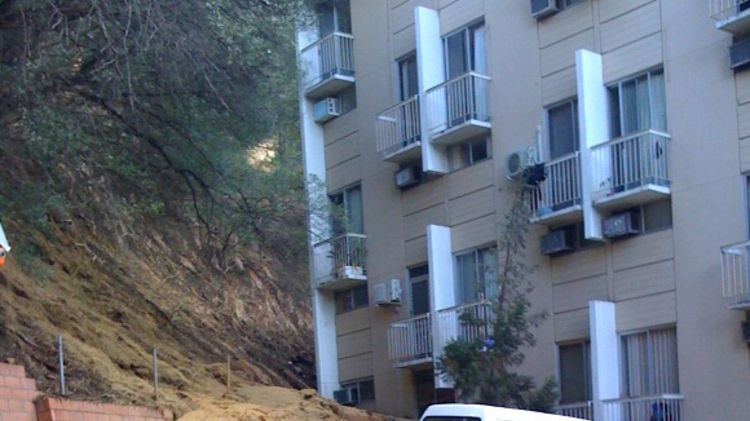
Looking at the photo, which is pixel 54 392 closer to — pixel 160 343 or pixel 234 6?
pixel 234 6

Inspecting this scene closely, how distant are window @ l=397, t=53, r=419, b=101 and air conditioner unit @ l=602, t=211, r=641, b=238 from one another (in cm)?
612

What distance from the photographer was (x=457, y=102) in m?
24.2

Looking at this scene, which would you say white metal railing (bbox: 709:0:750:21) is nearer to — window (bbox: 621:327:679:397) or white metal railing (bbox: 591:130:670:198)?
white metal railing (bbox: 591:130:670:198)

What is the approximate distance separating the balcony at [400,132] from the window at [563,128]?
2.98 meters

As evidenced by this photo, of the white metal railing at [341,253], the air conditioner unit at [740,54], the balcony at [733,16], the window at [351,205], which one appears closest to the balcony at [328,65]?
the window at [351,205]

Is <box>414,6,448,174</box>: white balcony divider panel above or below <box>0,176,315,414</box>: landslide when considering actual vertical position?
above

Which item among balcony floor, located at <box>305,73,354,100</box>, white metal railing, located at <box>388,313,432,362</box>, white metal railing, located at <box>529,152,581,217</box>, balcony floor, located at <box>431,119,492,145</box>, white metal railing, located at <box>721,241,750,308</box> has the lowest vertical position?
white metal railing, located at <box>388,313,432,362</box>

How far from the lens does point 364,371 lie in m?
27.0

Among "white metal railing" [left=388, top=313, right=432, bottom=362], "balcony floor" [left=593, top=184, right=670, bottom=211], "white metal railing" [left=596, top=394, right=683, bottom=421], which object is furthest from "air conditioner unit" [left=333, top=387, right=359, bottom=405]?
"balcony floor" [left=593, top=184, right=670, bottom=211]

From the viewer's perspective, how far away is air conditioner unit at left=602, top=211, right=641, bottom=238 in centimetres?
2089

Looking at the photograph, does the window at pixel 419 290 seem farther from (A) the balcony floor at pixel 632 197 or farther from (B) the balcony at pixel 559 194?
(A) the balcony floor at pixel 632 197

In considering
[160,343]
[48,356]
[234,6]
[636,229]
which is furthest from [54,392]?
[636,229]

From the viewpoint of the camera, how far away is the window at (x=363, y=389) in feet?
88.1

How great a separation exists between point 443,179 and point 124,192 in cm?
708
